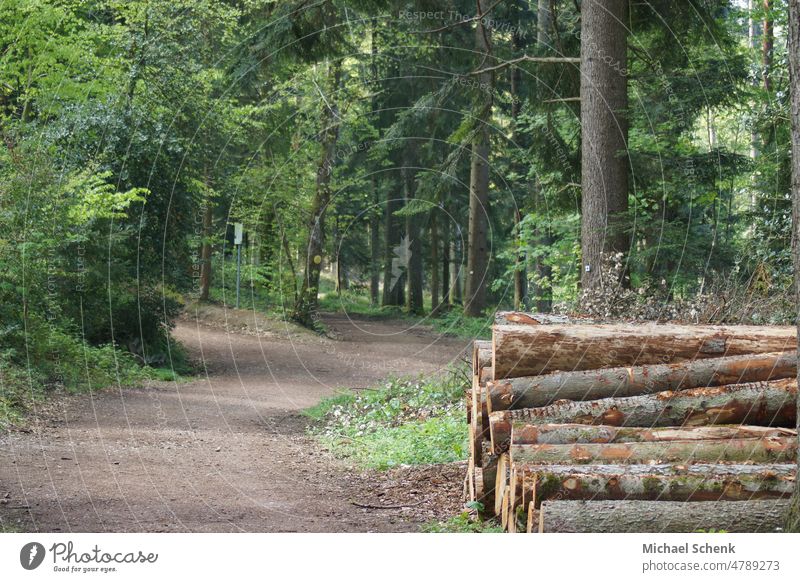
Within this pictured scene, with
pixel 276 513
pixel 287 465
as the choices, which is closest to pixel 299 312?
pixel 287 465

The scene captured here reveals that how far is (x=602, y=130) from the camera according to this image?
11.1 meters

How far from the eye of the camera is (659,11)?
38.8 feet

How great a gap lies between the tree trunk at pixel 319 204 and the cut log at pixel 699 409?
57.2ft

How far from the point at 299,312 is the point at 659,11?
44.9 ft

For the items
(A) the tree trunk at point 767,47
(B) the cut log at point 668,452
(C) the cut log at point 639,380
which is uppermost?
(A) the tree trunk at point 767,47

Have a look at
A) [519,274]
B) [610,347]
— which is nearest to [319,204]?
[519,274]

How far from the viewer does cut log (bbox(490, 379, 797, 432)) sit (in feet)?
18.9

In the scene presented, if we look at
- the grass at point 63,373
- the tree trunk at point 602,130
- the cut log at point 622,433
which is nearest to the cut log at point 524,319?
the cut log at point 622,433

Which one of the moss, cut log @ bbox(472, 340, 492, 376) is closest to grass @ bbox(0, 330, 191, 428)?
cut log @ bbox(472, 340, 492, 376)

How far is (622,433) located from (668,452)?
0.31 m

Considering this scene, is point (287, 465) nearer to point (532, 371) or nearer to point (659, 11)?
point (532, 371)

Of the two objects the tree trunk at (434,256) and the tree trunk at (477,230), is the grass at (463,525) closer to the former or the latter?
the tree trunk at (477,230)

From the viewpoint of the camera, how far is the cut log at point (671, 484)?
4898 millimetres

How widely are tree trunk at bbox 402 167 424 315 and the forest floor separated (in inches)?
577
